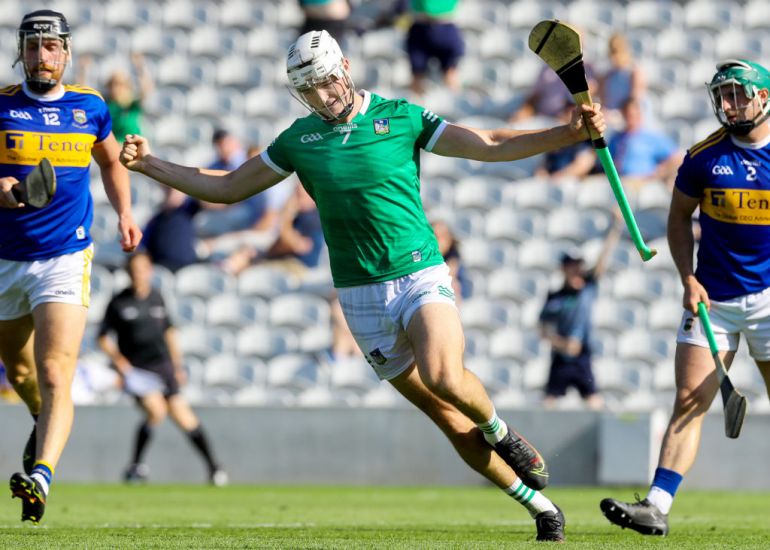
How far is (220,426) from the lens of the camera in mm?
13078

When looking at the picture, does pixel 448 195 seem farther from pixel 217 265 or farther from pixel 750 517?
pixel 750 517

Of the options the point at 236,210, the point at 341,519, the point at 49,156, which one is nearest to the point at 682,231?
the point at 341,519

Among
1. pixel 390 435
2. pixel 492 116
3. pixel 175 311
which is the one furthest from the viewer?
pixel 492 116

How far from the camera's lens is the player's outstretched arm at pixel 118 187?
7352 mm

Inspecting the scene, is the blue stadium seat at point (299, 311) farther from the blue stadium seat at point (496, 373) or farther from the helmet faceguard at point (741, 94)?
the helmet faceguard at point (741, 94)

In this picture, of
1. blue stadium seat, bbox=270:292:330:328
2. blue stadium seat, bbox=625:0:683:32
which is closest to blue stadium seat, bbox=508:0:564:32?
blue stadium seat, bbox=625:0:683:32

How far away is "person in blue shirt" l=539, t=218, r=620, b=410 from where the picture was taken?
42.3 feet

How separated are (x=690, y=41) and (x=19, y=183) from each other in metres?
11.2

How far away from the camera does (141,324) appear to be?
12953 millimetres

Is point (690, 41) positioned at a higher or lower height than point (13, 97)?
higher

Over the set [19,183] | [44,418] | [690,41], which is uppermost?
[690,41]

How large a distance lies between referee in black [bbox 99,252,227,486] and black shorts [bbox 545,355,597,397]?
3.27 meters

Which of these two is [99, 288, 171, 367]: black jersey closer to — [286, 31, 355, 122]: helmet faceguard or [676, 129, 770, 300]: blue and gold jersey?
[286, 31, 355, 122]: helmet faceguard

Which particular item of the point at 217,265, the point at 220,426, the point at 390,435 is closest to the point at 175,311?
the point at 217,265
